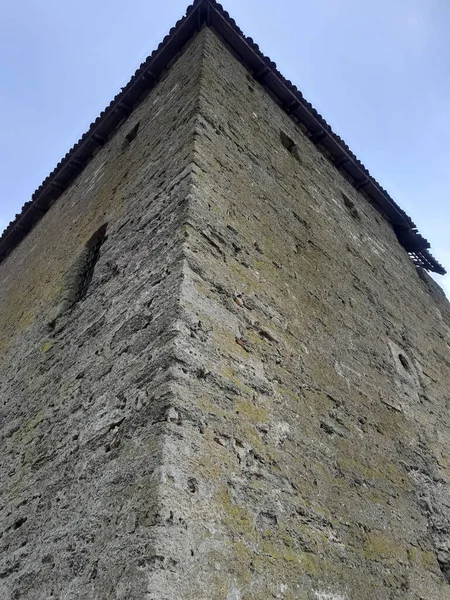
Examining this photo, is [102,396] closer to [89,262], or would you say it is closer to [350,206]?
[89,262]

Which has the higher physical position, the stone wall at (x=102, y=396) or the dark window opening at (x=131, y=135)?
the dark window opening at (x=131, y=135)

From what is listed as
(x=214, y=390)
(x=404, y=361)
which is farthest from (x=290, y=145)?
(x=214, y=390)

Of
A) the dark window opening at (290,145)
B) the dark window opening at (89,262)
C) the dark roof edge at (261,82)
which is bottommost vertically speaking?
the dark window opening at (89,262)

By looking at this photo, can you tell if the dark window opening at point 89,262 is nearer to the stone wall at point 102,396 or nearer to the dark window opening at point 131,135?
the stone wall at point 102,396

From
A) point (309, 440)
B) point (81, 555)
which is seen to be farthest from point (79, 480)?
point (309, 440)

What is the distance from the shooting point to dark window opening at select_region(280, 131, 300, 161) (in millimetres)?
5840

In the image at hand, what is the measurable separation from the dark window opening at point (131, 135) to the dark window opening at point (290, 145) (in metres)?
1.79

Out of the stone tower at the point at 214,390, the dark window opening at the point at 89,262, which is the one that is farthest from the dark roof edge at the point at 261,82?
the dark window opening at the point at 89,262

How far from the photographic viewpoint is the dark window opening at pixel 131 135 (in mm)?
5797

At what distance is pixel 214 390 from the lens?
2.38m

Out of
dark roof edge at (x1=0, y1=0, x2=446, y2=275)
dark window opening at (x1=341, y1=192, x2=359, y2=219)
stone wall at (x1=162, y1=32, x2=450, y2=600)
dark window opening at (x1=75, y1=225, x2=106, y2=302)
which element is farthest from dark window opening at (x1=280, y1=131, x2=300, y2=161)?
dark window opening at (x1=75, y1=225, x2=106, y2=302)

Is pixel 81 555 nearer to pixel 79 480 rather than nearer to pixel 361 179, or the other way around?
pixel 79 480

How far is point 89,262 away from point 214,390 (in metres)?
2.42

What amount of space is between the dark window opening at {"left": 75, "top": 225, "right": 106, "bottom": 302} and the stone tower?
0.07 feet
